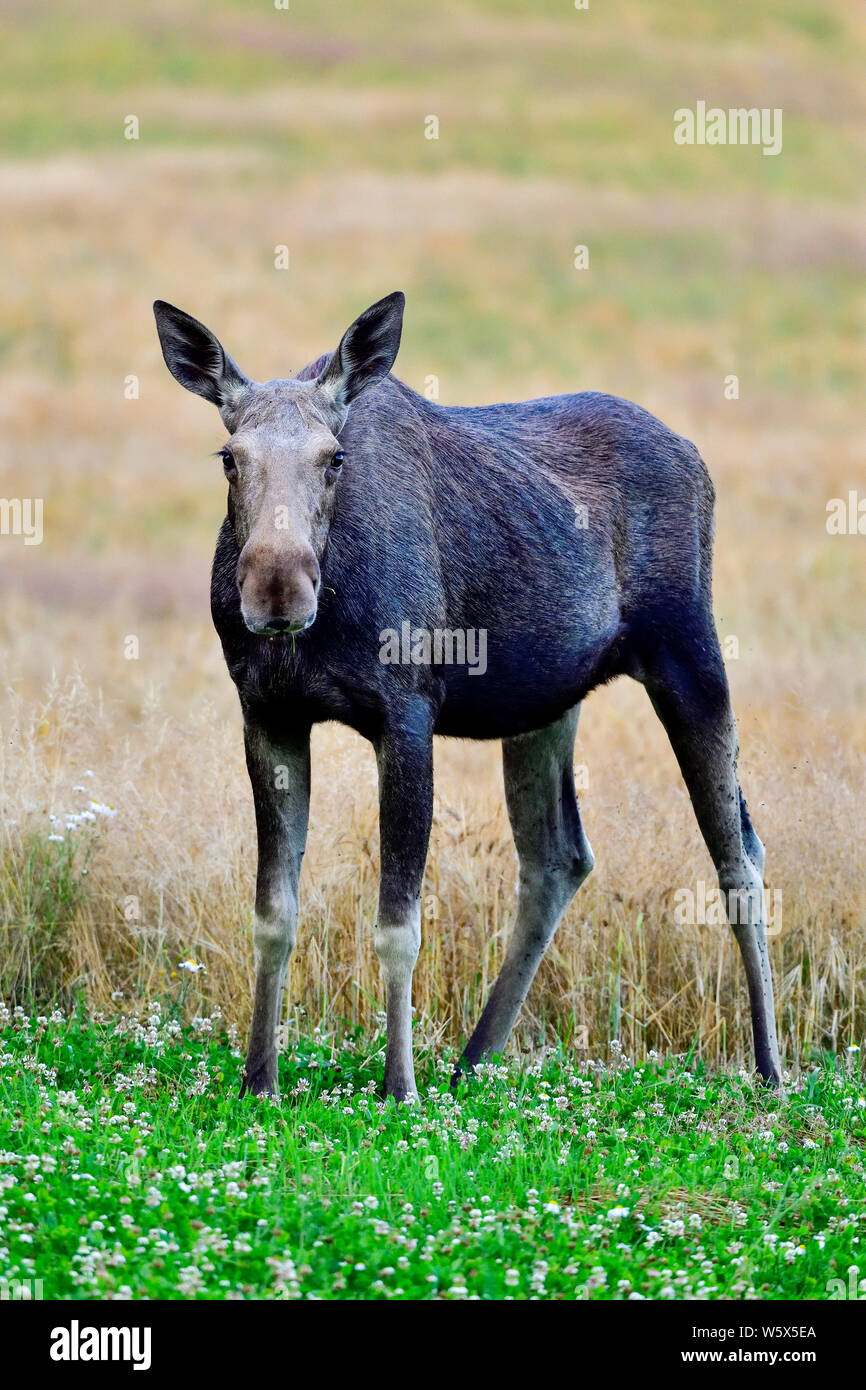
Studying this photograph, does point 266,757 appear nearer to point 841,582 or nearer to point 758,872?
point 758,872

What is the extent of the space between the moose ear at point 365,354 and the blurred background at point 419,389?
302 cm

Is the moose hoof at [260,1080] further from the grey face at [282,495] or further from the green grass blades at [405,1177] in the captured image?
the grey face at [282,495]

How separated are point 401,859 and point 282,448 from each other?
1.78 metres

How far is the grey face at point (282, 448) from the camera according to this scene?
22.4 feet

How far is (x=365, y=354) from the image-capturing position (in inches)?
311

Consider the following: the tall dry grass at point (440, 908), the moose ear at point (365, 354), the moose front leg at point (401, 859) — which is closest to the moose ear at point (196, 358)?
the moose ear at point (365, 354)

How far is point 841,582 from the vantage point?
23.3m

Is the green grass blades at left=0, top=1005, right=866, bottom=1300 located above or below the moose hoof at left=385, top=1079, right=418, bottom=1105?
below

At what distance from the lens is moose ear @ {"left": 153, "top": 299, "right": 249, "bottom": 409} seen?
25.4 ft

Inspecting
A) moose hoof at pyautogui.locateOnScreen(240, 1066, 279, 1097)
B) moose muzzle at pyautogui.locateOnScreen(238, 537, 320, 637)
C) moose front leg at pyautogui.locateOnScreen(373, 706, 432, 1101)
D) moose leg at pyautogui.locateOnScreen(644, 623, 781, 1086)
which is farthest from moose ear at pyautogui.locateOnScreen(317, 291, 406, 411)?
moose hoof at pyautogui.locateOnScreen(240, 1066, 279, 1097)

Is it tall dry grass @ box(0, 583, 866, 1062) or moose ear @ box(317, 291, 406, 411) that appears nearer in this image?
moose ear @ box(317, 291, 406, 411)

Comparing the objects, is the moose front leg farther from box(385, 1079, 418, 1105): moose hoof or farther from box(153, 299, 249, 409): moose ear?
box(153, 299, 249, 409): moose ear

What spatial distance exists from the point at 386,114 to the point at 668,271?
1195 cm

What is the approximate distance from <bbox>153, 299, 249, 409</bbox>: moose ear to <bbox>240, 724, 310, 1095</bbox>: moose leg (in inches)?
57.1
